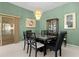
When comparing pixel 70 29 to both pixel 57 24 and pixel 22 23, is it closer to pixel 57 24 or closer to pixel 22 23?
pixel 57 24

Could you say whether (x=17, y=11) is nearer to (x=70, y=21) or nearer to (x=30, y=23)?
(x=30, y=23)

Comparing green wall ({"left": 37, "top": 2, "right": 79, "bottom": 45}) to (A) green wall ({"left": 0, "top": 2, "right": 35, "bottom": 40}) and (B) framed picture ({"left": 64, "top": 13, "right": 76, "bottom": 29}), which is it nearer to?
(B) framed picture ({"left": 64, "top": 13, "right": 76, "bottom": 29})

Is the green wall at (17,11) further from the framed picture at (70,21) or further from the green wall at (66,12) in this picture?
the framed picture at (70,21)

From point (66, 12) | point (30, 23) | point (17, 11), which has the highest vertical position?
Result: point (17, 11)

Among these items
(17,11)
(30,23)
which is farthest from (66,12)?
(17,11)

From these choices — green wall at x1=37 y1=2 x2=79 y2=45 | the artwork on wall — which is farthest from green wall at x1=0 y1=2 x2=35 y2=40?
green wall at x1=37 y1=2 x2=79 y2=45

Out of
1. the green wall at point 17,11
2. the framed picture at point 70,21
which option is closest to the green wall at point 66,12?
the framed picture at point 70,21

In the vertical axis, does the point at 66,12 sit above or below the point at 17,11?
below

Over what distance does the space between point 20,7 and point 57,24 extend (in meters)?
2.86

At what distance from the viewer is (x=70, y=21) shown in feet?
16.9

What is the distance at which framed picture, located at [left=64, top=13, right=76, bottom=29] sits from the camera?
194 inches

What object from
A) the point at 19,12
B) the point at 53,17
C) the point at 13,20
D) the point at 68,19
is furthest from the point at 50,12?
the point at 13,20

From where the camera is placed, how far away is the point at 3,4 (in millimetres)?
5203

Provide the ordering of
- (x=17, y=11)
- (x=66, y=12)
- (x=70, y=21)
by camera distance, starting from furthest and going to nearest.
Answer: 1. (x=17, y=11)
2. (x=66, y=12)
3. (x=70, y=21)
